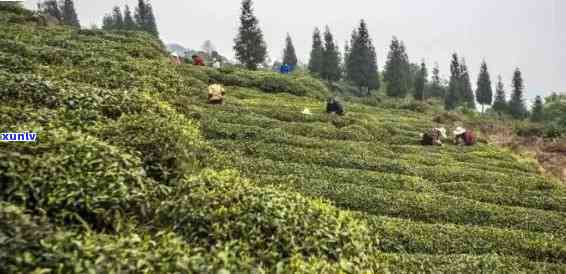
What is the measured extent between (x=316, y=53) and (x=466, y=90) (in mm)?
41386

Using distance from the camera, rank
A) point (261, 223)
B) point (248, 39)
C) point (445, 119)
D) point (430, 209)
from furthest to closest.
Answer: point (248, 39)
point (445, 119)
point (430, 209)
point (261, 223)

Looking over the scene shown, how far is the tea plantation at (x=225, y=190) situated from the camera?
7682 mm

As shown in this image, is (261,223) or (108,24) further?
(108,24)

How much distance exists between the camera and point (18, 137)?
10.0m

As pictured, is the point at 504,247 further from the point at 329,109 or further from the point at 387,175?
the point at 329,109

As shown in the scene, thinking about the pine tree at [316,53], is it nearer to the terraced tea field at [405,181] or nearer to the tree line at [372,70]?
the tree line at [372,70]

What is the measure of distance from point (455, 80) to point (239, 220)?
346 ft

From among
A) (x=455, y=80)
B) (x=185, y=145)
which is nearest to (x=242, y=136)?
(x=185, y=145)

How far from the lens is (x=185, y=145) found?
13.5 metres

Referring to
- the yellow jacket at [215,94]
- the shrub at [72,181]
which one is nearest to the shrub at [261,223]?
the shrub at [72,181]

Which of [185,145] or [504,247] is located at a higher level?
[185,145]

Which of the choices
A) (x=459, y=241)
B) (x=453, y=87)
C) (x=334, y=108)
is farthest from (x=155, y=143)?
(x=453, y=87)

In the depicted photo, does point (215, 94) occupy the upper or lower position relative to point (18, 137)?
upper

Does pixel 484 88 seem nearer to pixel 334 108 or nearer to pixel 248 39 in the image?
pixel 248 39
